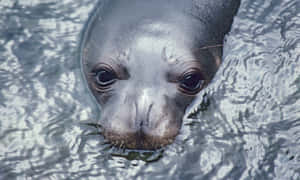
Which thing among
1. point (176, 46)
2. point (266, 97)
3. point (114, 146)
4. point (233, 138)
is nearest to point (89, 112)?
point (114, 146)

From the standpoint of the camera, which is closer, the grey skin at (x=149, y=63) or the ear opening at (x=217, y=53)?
the grey skin at (x=149, y=63)

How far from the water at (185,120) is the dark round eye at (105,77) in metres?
0.28

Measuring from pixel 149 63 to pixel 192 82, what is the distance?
1.77ft

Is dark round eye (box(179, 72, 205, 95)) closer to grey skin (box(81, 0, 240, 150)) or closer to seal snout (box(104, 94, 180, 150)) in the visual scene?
grey skin (box(81, 0, 240, 150))

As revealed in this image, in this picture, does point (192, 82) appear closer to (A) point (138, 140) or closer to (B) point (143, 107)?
(B) point (143, 107)

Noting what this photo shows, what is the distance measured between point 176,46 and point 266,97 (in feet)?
3.64

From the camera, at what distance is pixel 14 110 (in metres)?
5.45

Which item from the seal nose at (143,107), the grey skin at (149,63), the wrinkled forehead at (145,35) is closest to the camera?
the seal nose at (143,107)

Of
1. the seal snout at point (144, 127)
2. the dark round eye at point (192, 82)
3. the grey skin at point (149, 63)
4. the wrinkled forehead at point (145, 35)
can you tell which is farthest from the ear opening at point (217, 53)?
the seal snout at point (144, 127)

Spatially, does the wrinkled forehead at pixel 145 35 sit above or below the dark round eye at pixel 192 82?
above

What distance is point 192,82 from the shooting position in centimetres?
540

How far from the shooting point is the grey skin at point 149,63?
4.89 m

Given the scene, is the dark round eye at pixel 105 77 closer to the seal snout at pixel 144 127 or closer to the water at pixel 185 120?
the water at pixel 185 120

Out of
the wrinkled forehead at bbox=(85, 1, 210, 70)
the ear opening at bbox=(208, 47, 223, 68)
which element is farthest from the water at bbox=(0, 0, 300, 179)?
the wrinkled forehead at bbox=(85, 1, 210, 70)
